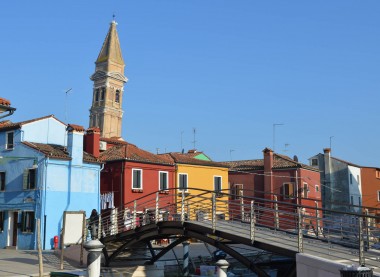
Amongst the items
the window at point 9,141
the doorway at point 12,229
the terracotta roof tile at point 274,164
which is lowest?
the doorway at point 12,229

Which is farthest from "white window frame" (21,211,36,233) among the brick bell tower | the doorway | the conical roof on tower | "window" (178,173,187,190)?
the conical roof on tower

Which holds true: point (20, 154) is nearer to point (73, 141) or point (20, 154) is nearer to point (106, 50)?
point (73, 141)

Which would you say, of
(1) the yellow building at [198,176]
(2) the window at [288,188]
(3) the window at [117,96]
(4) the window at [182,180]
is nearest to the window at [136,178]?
(1) the yellow building at [198,176]

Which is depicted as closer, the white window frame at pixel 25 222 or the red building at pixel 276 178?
the white window frame at pixel 25 222

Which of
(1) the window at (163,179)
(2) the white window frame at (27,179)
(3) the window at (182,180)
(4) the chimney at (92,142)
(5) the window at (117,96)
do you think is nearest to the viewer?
(2) the white window frame at (27,179)

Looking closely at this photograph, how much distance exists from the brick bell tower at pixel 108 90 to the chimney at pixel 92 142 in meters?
70.7

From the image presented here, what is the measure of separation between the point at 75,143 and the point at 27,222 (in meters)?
5.44

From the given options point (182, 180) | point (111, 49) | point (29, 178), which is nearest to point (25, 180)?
point (29, 178)

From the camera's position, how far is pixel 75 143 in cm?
3159

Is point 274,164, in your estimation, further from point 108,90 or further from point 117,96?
point 117,96

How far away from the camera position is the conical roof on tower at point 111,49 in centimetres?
11136

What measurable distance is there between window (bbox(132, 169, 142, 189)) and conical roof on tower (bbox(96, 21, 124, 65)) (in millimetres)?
77232

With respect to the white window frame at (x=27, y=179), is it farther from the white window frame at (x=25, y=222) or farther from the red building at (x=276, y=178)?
the red building at (x=276, y=178)

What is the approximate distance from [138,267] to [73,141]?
12.0 meters
